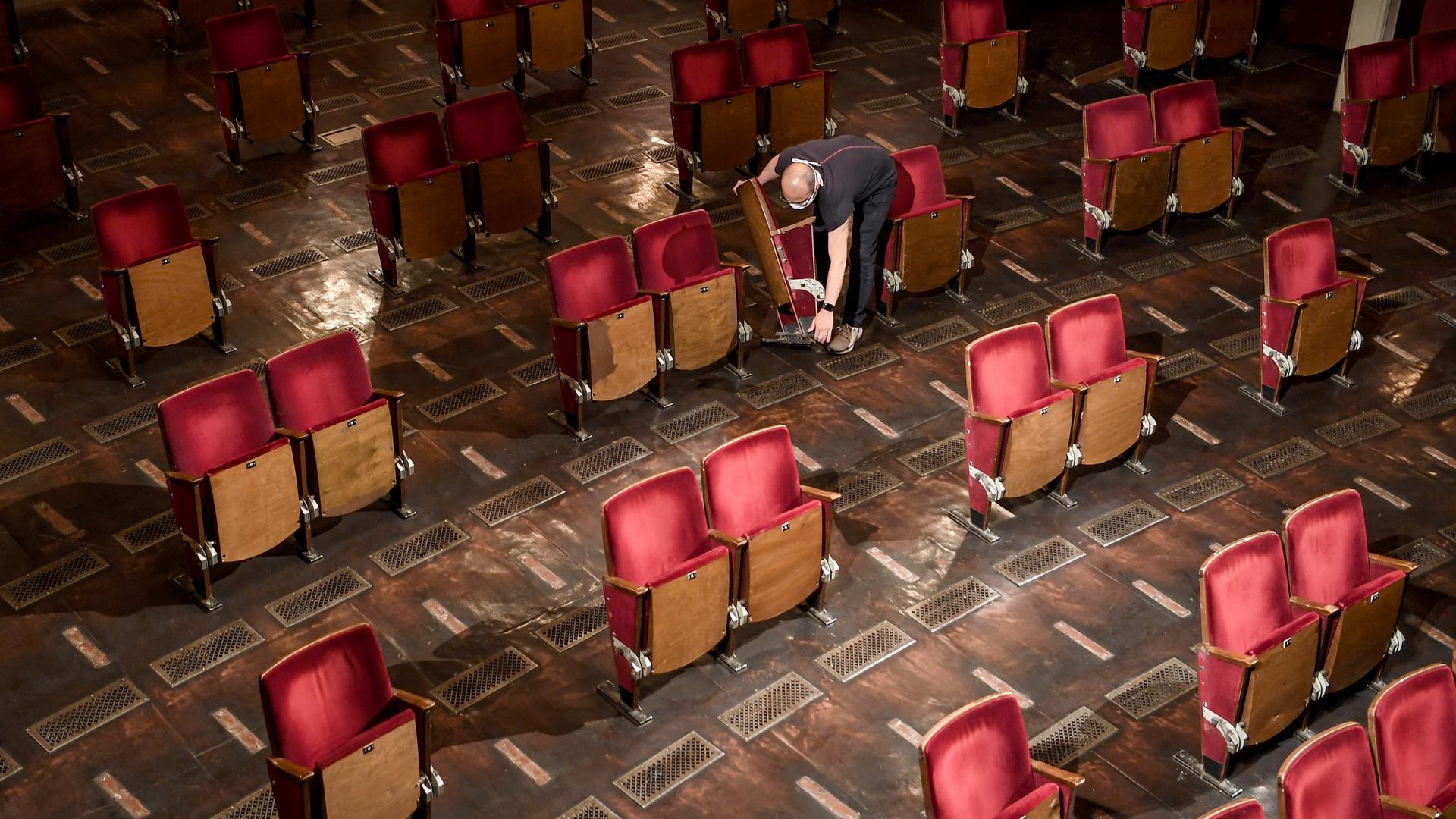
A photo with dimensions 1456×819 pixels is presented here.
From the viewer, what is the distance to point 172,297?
23.5ft

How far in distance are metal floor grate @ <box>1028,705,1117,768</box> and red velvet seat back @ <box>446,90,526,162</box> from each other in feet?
13.3

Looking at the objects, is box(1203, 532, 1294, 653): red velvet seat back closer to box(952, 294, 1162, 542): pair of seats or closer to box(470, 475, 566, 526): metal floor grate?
box(952, 294, 1162, 542): pair of seats

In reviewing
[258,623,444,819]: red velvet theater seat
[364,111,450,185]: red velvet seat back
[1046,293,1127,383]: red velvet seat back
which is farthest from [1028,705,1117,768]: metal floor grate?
[364,111,450,185]: red velvet seat back

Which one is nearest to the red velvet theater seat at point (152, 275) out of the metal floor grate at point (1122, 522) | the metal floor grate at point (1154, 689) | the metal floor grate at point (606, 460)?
the metal floor grate at point (606, 460)

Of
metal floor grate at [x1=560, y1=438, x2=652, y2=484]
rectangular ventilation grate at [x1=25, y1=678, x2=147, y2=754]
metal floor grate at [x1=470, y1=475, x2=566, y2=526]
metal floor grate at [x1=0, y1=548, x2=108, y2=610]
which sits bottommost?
rectangular ventilation grate at [x1=25, y1=678, x2=147, y2=754]

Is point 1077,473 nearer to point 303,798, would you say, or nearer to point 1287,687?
point 1287,687

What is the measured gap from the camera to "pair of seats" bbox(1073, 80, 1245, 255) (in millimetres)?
8367

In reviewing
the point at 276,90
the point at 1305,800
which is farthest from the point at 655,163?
the point at 1305,800

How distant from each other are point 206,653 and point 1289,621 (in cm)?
400

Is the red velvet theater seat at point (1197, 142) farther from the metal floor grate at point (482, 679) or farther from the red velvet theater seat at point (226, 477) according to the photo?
the red velvet theater seat at point (226, 477)

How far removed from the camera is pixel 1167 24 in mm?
10086

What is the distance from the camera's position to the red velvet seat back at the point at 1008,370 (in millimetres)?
6387

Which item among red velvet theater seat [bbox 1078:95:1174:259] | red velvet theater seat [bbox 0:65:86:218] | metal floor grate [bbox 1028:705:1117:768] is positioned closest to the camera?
metal floor grate [bbox 1028:705:1117:768]

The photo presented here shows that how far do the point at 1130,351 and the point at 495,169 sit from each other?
3.31 metres
